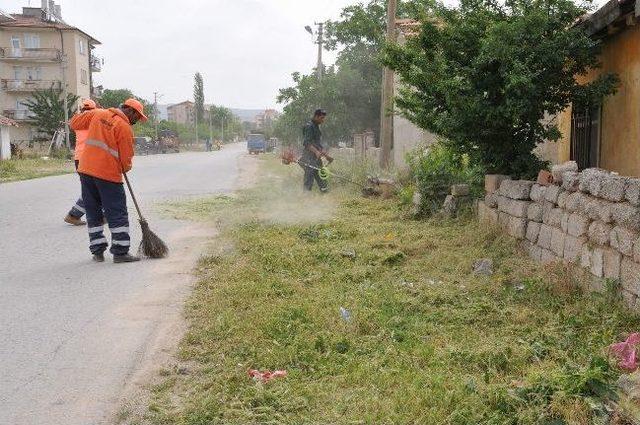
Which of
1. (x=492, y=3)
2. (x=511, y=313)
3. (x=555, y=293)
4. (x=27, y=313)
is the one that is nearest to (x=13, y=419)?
(x=27, y=313)

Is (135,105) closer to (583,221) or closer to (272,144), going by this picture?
(583,221)

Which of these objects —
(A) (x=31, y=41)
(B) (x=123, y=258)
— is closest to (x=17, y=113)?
(A) (x=31, y=41)

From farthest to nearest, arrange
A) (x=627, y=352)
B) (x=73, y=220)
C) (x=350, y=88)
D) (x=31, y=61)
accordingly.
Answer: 1. (x=31, y=61)
2. (x=350, y=88)
3. (x=73, y=220)
4. (x=627, y=352)

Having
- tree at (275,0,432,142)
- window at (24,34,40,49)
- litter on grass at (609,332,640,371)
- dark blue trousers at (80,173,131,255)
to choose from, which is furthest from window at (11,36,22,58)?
litter on grass at (609,332,640,371)

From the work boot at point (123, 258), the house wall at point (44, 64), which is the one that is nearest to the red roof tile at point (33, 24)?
the house wall at point (44, 64)

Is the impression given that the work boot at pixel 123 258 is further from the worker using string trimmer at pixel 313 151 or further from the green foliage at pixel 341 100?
the green foliage at pixel 341 100

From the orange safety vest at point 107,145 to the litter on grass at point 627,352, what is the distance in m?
5.40

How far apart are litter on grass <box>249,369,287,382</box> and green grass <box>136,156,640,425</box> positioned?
5cm

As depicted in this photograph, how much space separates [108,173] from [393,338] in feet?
13.6

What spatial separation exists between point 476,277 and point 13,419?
14.1 feet

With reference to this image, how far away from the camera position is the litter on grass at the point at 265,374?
366cm

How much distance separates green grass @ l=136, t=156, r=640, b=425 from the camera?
324cm

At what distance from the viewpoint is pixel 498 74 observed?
23.9 feet

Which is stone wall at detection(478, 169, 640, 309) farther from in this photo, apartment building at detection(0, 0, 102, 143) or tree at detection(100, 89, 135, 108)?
tree at detection(100, 89, 135, 108)
